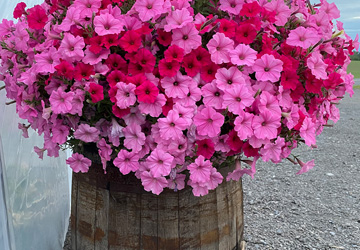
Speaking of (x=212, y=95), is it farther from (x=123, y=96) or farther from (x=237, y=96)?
(x=123, y=96)

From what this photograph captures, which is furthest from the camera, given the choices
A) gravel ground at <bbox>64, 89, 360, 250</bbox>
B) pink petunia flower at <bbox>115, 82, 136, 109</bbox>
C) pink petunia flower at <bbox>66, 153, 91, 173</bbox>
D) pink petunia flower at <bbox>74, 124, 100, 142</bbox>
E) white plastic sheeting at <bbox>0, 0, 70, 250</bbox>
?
gravel ground at <bbox>64, 89, 360, 250</bbox>

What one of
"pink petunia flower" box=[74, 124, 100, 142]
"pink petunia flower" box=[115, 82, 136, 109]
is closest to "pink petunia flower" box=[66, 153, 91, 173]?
"pink petunia flower" box=[74, 124, 100, 142]

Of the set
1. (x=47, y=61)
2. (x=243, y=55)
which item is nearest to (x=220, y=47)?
(x=243, y=55)

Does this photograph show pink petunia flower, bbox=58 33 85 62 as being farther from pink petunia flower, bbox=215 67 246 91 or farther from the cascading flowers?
pink petunia flower, bbox=215 67 246 91

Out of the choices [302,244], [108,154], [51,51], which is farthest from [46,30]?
[302,244]

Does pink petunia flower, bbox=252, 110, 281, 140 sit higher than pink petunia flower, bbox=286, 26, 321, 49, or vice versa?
pink petunia flower, bbox=286, 26, 321, 49

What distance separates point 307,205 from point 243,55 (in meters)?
2.72

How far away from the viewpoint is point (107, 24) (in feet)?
5.29

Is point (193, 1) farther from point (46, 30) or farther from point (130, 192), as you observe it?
point (130, 192)

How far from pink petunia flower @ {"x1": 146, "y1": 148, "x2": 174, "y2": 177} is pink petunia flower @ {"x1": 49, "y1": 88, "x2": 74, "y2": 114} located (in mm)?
363

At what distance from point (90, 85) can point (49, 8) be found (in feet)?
2.23

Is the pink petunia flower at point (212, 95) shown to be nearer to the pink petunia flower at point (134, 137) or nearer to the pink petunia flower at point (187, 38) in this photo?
the pink petunia flower at point (187, 38)

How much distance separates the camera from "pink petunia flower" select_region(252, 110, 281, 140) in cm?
159

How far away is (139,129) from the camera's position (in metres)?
1.61
